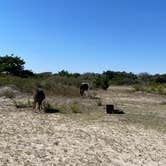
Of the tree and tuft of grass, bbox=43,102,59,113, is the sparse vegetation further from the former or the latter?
the tree

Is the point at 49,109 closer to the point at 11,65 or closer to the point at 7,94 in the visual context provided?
the point at 7,94

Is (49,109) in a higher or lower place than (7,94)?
lower

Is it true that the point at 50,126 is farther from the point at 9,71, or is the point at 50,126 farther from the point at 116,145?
the point at 9,71

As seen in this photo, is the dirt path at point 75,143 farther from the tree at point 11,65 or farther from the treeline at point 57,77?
the tree at point 11,65

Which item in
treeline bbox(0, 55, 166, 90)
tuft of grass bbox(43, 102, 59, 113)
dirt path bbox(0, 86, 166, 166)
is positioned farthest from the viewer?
treeline bbox(0, 55, 166, 90)

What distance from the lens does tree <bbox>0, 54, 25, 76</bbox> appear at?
49.9 m

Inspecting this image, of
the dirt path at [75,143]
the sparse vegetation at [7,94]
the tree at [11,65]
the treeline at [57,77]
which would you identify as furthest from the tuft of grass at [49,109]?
the tree at [11,65]

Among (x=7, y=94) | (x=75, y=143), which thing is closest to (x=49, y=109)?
(x=7, y=94)

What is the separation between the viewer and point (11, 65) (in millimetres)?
50031

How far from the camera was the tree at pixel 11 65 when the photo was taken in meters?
49.9

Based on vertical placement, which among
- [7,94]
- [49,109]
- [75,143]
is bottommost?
[75,143]

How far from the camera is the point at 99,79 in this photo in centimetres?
4506

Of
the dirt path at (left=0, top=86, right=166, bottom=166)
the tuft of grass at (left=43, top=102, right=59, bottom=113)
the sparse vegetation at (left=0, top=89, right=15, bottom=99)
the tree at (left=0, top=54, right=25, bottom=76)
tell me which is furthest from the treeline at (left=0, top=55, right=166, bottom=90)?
the dirt path at (left=0, top=86, right=166, bottom=166)

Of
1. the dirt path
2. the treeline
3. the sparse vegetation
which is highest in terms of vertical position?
the treeline
